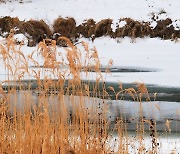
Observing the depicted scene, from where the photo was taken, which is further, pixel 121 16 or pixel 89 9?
pixel 89 9

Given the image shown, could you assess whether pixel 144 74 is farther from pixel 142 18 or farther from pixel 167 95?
pixel 142 18

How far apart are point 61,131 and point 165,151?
1392 mm

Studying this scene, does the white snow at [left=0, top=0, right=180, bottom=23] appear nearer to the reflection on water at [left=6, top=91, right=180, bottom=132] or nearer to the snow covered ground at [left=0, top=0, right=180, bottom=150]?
the snow covered ground at [left=0, top=0, right=180, bottom=150]

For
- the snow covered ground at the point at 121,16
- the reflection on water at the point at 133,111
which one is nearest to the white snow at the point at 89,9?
the snow covered ground at the point at 121,16

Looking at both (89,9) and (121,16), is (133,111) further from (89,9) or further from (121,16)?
(89,9)

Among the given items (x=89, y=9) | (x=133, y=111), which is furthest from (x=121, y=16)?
(x=133, y=111)

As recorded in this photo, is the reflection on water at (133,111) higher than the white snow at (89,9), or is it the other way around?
the white snow at (89,9)

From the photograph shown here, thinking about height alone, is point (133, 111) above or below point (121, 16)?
below

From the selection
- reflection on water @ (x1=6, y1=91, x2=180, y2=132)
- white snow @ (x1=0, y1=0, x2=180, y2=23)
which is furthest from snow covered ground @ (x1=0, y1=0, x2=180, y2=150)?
reflection on water @ (x1=6, y1=91, x2=180, y2=132)

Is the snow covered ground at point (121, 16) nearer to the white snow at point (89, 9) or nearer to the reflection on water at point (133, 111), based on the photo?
the white snow at point (89, 9)

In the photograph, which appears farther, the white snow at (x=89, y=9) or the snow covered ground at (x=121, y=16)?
the white snow at (x=89, y=9)

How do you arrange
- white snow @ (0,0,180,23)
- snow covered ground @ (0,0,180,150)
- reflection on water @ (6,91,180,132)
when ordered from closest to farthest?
1. reflection on water @ (6,91,180,132)
2. snow covered ground @ (0,0,180,150)
3. white snow @ (0,0,180,23)

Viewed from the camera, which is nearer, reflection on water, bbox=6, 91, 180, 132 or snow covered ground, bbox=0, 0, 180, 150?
reflection on water, bbox=6, 91, 180, 132

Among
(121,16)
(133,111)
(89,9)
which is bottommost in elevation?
(133,111)
